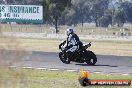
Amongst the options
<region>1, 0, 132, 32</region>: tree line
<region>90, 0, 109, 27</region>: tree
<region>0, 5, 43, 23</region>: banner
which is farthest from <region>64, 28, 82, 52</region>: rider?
<region>90, 0, 109, 27</region>: tree

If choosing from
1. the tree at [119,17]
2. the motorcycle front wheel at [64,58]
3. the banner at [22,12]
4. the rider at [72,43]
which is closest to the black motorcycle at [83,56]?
the motorcycle front wheel at [64,58]

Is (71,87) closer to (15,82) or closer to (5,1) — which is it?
(15,82)

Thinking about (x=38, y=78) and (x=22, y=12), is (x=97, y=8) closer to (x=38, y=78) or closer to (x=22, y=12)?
(x=22, y=12)

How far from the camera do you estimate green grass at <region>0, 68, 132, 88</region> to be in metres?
8.27

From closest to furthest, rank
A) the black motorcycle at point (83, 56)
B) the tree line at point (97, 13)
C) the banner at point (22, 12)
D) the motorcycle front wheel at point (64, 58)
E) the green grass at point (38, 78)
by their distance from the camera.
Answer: the green grass at point (38, 78) → the black motorcycle at point (83, 56) → the motorcycle front wheel at point (64, 58) → the banner at point (22, 12) → the tree line at point (97, 13)

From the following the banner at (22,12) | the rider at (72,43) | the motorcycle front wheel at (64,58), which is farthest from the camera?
the banner at (22,12)

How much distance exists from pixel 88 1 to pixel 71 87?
139700 millimetres

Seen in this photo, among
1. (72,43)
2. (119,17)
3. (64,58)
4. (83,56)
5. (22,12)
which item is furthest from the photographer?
(119,17)

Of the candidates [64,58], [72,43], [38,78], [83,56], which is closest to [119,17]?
[64,58]

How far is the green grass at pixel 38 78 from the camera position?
8.27 metres

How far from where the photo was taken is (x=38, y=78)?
15.6 metres

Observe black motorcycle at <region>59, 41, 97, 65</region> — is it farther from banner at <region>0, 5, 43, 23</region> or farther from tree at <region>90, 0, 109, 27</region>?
tree at <region>90, 0, 109, 27</region>

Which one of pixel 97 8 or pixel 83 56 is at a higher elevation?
pixel 97 8

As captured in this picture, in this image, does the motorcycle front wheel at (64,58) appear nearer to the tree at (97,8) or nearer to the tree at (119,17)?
the tree at (119,17)
